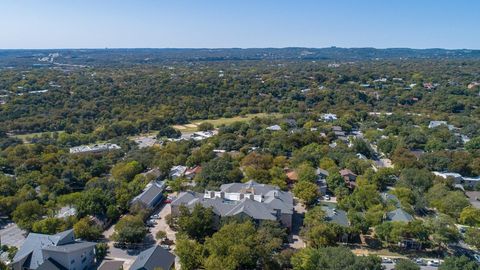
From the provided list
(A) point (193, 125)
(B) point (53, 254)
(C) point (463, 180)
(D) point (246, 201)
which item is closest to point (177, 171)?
(D) point (246, 201)

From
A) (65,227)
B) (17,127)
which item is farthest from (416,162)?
(17,127)

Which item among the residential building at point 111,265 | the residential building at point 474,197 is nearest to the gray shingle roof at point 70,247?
the residential building at point 111,265

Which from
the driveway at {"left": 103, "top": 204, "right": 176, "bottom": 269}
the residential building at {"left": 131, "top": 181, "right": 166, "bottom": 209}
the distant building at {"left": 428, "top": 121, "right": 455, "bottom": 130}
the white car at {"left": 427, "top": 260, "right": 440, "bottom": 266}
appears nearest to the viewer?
the white car at {"left": 427, "top": 260, "right": 440, "bottom": 266}

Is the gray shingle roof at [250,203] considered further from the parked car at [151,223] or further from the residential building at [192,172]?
the residential building at [192,172]

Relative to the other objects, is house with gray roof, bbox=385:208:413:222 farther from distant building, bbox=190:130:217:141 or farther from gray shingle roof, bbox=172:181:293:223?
distant building, bbox=190:130:217:141

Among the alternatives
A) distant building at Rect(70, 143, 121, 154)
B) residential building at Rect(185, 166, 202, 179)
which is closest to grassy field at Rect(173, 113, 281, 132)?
distant building at Rect(70, 143, 121, 154)

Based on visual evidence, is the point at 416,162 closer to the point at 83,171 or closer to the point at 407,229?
the point at 407,229
